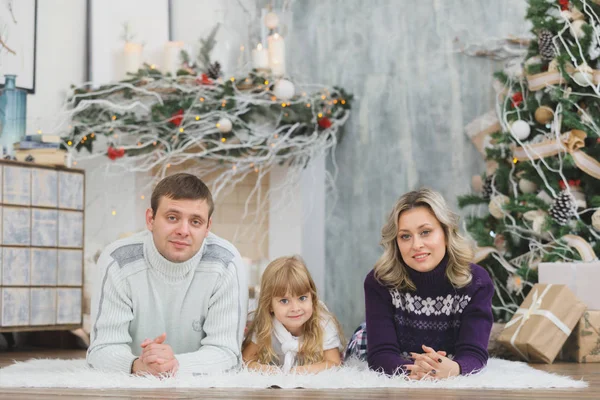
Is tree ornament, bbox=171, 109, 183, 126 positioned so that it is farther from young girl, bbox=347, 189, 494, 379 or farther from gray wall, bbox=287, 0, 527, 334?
young girl, bbox=347, 189, 494, 379

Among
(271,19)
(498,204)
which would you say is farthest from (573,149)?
(271,19)

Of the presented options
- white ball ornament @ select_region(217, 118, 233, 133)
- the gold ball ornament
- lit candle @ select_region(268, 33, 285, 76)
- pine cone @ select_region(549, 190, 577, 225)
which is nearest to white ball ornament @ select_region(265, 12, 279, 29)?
lit candle @ select_region(268, 33, 285, 76)

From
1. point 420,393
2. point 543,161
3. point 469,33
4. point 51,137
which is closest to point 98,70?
point 51,137

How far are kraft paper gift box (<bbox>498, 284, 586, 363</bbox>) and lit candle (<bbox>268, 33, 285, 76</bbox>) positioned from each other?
197 cm

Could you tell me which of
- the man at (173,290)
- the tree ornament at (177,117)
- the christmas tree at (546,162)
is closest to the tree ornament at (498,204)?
the christmas tree at (546,162)

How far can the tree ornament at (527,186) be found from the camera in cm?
408

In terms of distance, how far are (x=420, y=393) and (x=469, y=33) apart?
122 inches

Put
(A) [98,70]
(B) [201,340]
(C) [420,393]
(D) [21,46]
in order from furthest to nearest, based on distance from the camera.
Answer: (A) [98,70] → (D) [21,46] → (B) [201,340] → (C) [420,393]

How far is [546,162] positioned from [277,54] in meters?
1.57

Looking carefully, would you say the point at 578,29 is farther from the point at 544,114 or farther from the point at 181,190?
the point at 181,190

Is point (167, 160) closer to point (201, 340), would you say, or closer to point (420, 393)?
point (201, 340)

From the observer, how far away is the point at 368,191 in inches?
202

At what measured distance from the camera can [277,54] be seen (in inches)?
190

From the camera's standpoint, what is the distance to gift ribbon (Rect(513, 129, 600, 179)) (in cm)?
387
